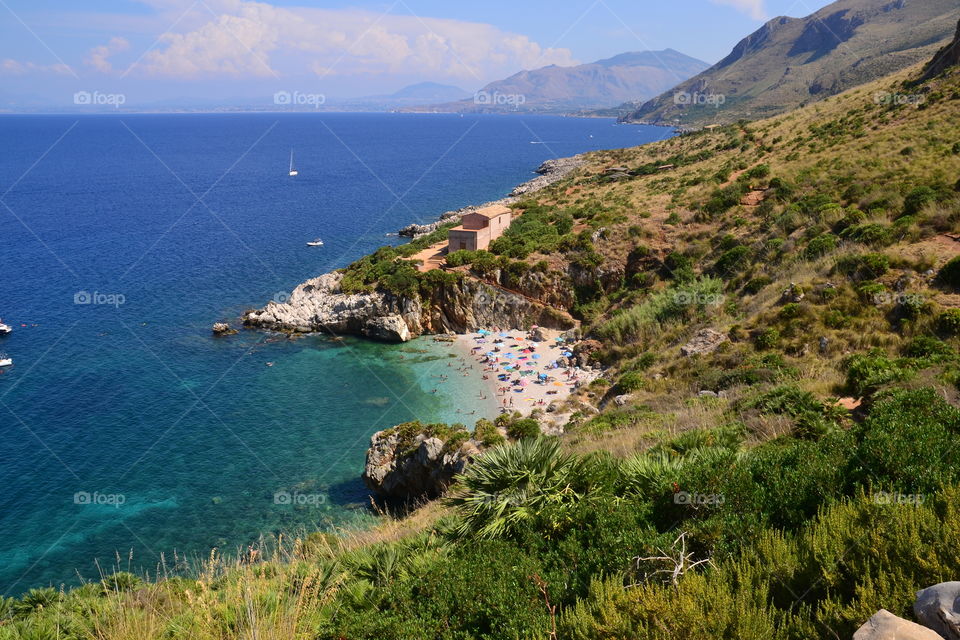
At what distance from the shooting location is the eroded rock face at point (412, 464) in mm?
19953

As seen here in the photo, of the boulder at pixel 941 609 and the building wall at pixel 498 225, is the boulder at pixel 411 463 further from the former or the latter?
the building wall at pixel 498 225

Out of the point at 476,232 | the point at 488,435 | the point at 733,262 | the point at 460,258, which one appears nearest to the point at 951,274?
the point at 733,262

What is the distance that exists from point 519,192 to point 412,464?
64545 millimetres

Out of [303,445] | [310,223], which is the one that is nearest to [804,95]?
[310,223]

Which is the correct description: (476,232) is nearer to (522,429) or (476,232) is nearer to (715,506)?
(522,429)

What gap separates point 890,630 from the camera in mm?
3770

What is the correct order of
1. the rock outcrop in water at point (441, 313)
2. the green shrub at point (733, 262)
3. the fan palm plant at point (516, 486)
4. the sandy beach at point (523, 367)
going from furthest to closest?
the rock outcrop in water at point (441, 313), the green shrub at point (733, 262), the sandy beach at point (523, 367), the fan palm plant at point (516, 486)

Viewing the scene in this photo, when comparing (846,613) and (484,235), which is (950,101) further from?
(846,613)

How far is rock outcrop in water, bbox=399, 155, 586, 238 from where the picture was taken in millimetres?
63250

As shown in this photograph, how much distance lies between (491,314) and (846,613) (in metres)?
33.7

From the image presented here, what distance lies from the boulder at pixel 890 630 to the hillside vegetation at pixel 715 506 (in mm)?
340

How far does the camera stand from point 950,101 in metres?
34.4

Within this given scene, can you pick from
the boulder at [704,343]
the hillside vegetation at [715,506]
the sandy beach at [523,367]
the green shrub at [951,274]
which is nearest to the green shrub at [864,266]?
the hillside vegetation at [715,506]

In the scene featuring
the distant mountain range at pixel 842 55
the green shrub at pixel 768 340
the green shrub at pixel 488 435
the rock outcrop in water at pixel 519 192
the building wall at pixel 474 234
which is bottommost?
the green shrub at pixel 488 435
